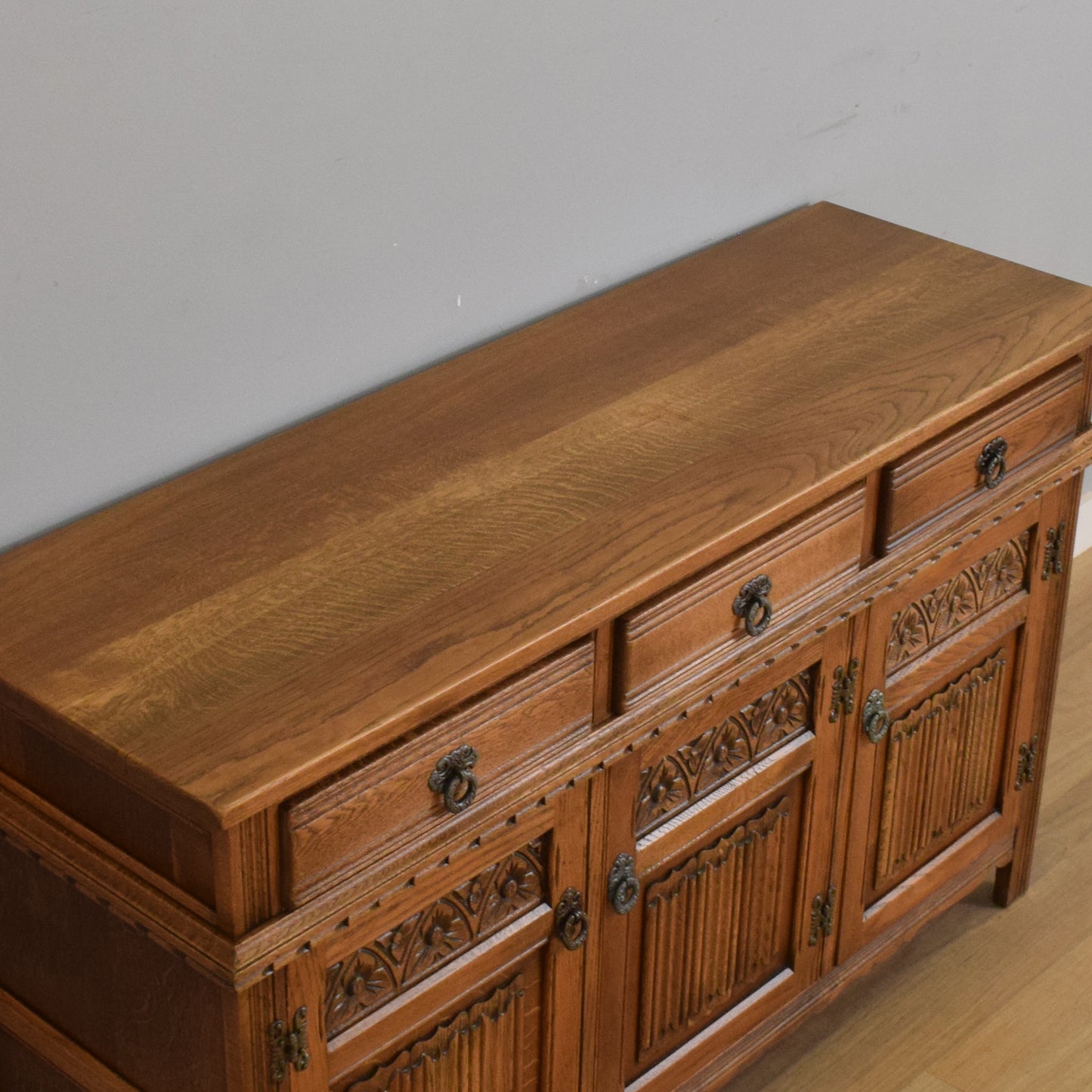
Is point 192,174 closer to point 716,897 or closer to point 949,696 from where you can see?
point 716,897

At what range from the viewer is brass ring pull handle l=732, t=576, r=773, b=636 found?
1.97 metres

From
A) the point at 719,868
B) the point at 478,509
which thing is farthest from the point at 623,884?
the point at 478,509

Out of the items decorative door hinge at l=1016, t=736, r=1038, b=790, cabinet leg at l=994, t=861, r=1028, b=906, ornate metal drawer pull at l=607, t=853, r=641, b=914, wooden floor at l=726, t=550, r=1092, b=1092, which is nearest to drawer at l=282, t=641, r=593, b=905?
ornate metal drawer pull at l=607, t=853, r=641, b=914

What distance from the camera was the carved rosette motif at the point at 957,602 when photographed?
7.60 ft

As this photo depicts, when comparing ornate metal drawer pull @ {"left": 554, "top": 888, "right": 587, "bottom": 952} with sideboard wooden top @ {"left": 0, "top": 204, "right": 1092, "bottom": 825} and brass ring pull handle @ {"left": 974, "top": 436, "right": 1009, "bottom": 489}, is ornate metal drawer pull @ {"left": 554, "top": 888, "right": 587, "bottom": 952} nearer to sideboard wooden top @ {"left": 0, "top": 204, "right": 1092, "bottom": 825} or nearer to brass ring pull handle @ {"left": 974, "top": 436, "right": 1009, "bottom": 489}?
sideboard wooden top @ {"left": 0, "top": 204, "right": 1092, "bottom": 825}

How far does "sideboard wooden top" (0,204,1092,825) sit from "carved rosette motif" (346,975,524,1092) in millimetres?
420

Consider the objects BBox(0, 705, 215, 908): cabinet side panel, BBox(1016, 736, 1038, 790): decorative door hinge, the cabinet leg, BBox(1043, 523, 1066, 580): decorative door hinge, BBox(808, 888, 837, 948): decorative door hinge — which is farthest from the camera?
the cabinet leg

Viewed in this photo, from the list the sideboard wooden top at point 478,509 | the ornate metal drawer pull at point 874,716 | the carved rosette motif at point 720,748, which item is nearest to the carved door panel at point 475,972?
the carved rosette motif at point 720,748

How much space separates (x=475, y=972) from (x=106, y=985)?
0.37 m

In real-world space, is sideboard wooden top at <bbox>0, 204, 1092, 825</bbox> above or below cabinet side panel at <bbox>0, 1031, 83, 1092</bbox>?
above

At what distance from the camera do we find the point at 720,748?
82.7 inches

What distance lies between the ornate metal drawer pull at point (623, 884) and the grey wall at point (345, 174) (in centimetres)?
65

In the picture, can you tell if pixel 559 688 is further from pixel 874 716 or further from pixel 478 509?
pixel 874 716

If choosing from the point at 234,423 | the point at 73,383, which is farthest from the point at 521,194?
the point at 73,383
